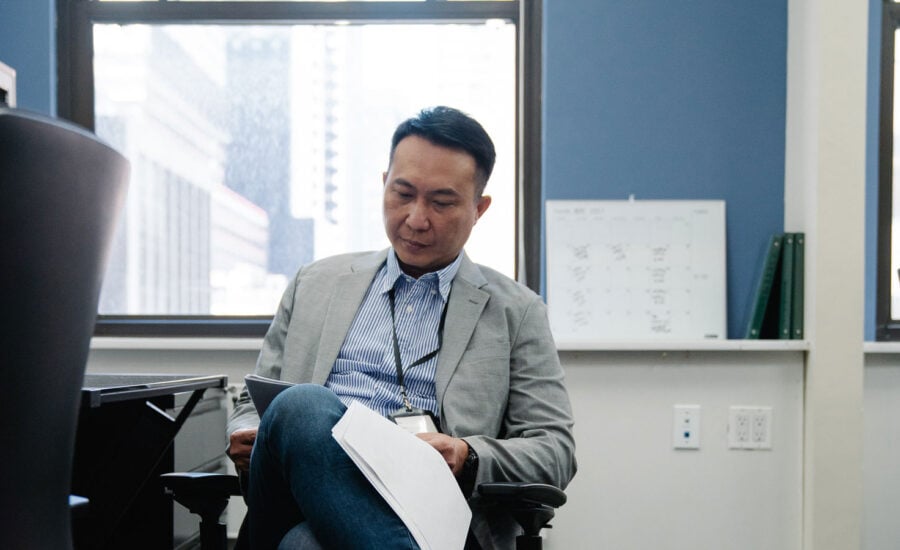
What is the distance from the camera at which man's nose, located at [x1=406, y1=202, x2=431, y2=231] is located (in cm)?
148

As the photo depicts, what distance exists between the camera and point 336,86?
2.66 m

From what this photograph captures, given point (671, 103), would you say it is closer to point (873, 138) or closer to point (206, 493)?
point (873, 138)

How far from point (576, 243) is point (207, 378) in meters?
1.31

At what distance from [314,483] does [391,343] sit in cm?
48

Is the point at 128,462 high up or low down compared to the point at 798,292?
down

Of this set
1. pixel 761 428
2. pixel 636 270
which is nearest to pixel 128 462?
pixel 636 270

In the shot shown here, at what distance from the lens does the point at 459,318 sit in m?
1.49

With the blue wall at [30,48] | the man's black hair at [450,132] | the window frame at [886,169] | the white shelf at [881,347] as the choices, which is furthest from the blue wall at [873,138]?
the blue wall at [30,48]

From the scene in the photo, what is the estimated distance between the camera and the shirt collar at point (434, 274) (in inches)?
61.0

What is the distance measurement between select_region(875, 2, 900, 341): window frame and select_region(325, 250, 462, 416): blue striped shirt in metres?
1.80

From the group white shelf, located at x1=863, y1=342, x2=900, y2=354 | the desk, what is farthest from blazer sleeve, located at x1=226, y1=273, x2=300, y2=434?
white shelf, located at x1=863, y1=342, x2=900, y2=354

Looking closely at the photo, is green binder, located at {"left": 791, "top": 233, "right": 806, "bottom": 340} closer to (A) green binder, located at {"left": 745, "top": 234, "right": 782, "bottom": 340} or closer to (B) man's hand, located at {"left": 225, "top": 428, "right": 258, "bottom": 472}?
(A) green binder, located at {"left": 745, "top": 234, "right": 782, "bottom": 340}

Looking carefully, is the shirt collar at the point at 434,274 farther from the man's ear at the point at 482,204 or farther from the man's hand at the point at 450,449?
the man's hand at the point at 450,449

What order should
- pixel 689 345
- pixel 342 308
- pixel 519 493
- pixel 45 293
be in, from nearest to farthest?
pixel 45 293 < pixel 519 493 < pixel 342 308 < pixel 689 345
